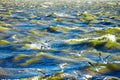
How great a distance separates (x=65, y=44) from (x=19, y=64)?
10.7ft

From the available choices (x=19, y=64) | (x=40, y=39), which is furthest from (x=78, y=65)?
(x=40, y=39)

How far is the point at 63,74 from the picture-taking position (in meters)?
6.85

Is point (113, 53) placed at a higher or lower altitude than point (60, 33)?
lower

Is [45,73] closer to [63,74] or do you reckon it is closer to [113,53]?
[63,74]

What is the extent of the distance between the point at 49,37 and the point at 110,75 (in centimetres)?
631

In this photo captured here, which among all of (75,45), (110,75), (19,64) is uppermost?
(75,45)

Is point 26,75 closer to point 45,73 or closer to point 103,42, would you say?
point 45,73

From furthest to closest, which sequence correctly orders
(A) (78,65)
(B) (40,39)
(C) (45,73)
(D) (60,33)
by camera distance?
(D) (60,33) < (B) (40,39) < (A) (78,65) < (C) (45,73)

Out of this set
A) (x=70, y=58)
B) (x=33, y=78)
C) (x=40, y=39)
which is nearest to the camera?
(x=33, y=78)

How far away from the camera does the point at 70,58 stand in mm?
8734

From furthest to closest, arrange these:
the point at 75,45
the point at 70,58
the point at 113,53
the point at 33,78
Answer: the point at 75,45, the point at 113,53, the point at 70,58, the point at 33,78

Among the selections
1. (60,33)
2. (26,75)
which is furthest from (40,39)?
(26,75)

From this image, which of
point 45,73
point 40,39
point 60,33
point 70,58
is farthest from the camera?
point 60,33

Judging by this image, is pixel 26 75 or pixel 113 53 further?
pixel 113 53
